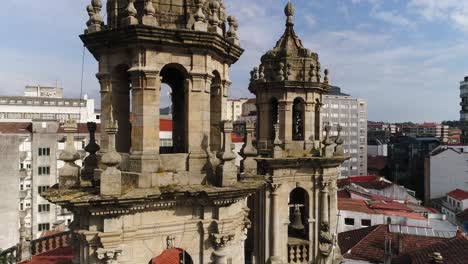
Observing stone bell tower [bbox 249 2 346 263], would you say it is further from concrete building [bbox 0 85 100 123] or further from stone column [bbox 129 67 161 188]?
concrete building [bbox 0 85 100 123]

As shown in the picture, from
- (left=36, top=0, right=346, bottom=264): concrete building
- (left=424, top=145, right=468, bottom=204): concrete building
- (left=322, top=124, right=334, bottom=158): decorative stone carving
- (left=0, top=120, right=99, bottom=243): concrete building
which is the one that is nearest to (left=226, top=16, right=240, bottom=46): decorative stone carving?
(left=36, top=0, right=346, bottom=264): concrete building

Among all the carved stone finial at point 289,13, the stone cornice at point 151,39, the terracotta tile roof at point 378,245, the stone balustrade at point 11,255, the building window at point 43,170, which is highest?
the carved stone finial at point 289,13

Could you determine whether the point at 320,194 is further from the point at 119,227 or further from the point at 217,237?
the point at 119,227

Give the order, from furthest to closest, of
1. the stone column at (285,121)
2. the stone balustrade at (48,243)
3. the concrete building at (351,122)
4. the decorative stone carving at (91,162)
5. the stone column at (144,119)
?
the concrete building at (351,122) → the stone balustrade at (48,243) → the stone column at (285,121) → the decorative stone carving at (91,162) → the stone column at (144,119)

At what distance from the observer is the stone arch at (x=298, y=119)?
66.7 ft

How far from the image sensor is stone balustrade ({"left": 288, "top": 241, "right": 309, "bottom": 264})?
19594mm

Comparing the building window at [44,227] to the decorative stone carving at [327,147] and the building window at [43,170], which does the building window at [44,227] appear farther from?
the decorative stone carving at [327,147]

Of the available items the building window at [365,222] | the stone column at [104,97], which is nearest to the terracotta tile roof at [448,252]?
the building window at [365,222]

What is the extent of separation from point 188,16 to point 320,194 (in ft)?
39.2

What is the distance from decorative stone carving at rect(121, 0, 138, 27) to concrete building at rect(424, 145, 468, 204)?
6571cm

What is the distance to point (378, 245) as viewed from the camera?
29312 mm

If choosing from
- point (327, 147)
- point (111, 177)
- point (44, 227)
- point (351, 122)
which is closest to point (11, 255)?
point (111, 177)

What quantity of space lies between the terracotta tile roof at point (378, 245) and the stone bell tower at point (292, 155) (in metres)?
8.36

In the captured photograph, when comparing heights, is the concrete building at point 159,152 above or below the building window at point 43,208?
above
